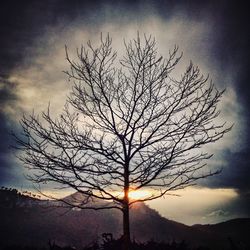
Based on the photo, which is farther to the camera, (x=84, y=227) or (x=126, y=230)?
(x=84, y=227)

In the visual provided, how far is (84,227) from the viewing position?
127 feet

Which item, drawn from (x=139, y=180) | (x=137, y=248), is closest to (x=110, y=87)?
(x=139, y=180)

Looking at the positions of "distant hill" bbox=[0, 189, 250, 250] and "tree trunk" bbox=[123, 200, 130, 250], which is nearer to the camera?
"tree trunk" bbox=[123, 200, 130, 250]

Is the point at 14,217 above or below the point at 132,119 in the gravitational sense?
above

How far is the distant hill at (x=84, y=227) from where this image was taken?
3259cm

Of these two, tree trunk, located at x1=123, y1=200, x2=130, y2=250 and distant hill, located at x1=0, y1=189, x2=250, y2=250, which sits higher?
distant hill, located at x1=0, y1=189, x2=250, y2=250

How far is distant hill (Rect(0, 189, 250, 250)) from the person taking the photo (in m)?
32.6

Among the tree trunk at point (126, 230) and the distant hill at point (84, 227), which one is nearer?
the tree trunk at point (126, 230)

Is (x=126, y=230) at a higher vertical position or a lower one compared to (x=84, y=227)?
lower

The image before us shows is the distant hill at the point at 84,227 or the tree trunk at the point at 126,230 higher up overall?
the distant hill at the point at 84,227

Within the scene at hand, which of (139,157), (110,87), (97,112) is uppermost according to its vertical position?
(110,87)

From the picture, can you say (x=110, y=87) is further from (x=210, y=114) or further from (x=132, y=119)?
(x=210, y=114)

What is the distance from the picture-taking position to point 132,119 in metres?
7.14

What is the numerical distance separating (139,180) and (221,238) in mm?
29101
